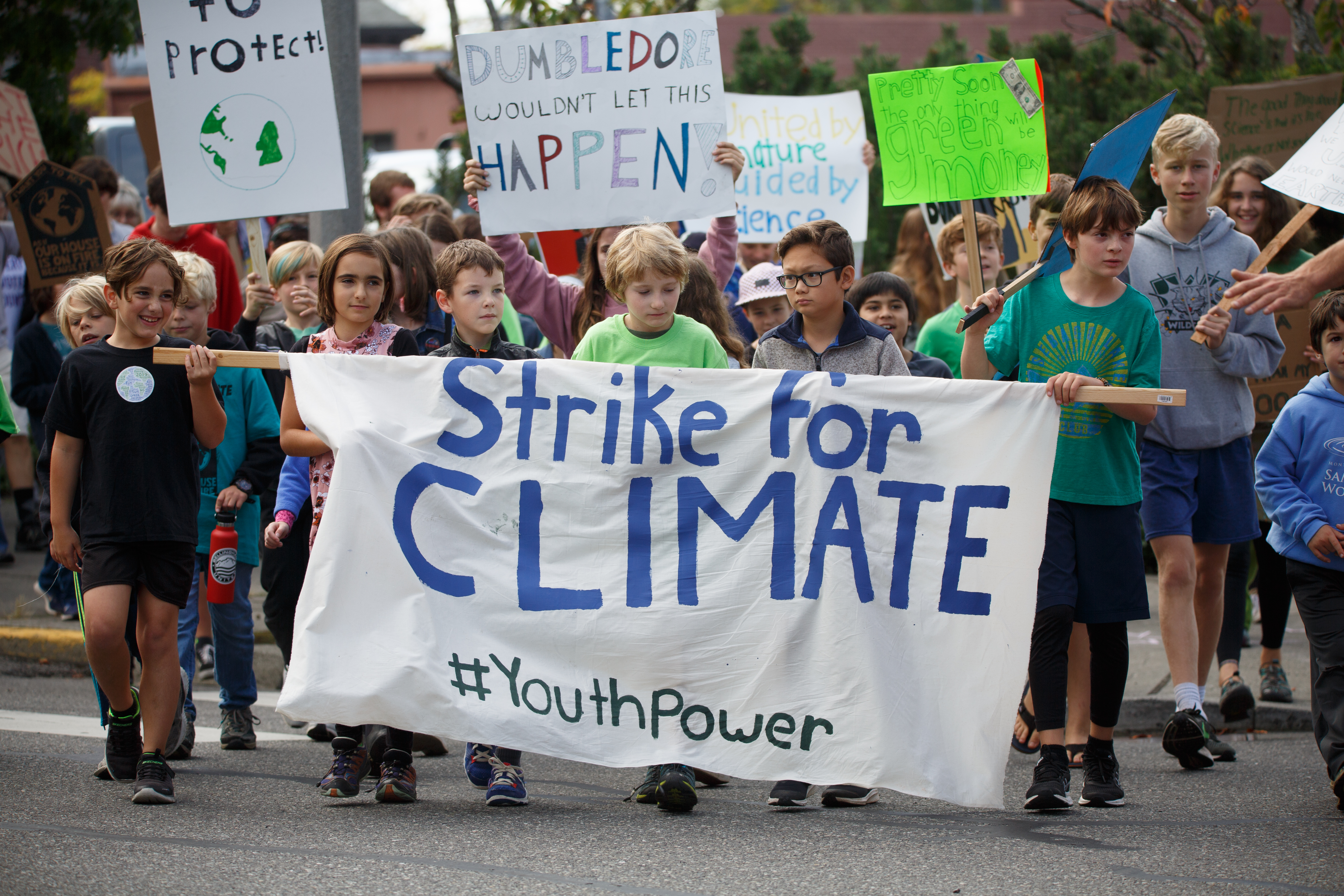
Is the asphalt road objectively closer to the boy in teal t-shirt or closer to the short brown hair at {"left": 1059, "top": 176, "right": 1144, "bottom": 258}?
the boy in teal t-shirt

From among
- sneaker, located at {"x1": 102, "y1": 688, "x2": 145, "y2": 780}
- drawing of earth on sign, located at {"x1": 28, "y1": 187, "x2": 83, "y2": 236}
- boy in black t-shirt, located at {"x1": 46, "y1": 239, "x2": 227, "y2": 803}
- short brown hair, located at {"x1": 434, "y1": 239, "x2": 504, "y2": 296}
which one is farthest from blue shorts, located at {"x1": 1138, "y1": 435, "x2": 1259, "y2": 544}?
drawing of earth on sign, located at {"x1": 28, "y1": 187, "x2": 83, "y2": 236}

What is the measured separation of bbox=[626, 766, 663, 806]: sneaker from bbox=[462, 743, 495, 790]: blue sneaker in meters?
0.49

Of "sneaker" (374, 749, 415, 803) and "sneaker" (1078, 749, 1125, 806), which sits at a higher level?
"sneaker" (374, 749, 415, 803)

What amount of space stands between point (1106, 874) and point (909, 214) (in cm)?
472

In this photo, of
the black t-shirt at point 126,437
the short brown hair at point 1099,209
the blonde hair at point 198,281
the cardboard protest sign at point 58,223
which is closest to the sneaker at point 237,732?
the black t-shirt at point 126,437

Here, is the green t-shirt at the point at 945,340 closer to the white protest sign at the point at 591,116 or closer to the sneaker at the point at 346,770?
the white protest sign at the point at 591,116

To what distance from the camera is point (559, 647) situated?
447 cm

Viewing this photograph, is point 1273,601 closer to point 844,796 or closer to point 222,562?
point 844,796

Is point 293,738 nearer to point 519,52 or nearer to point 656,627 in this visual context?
point 656,627

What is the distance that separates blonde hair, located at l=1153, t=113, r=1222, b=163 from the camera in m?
5.44

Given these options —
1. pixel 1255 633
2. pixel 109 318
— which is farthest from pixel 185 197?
pixel 1255 633

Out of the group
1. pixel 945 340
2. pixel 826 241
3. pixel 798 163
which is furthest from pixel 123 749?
pixel 798 163

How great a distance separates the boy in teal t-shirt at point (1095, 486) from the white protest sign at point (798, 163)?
3.56 metres

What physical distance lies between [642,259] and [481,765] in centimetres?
176
